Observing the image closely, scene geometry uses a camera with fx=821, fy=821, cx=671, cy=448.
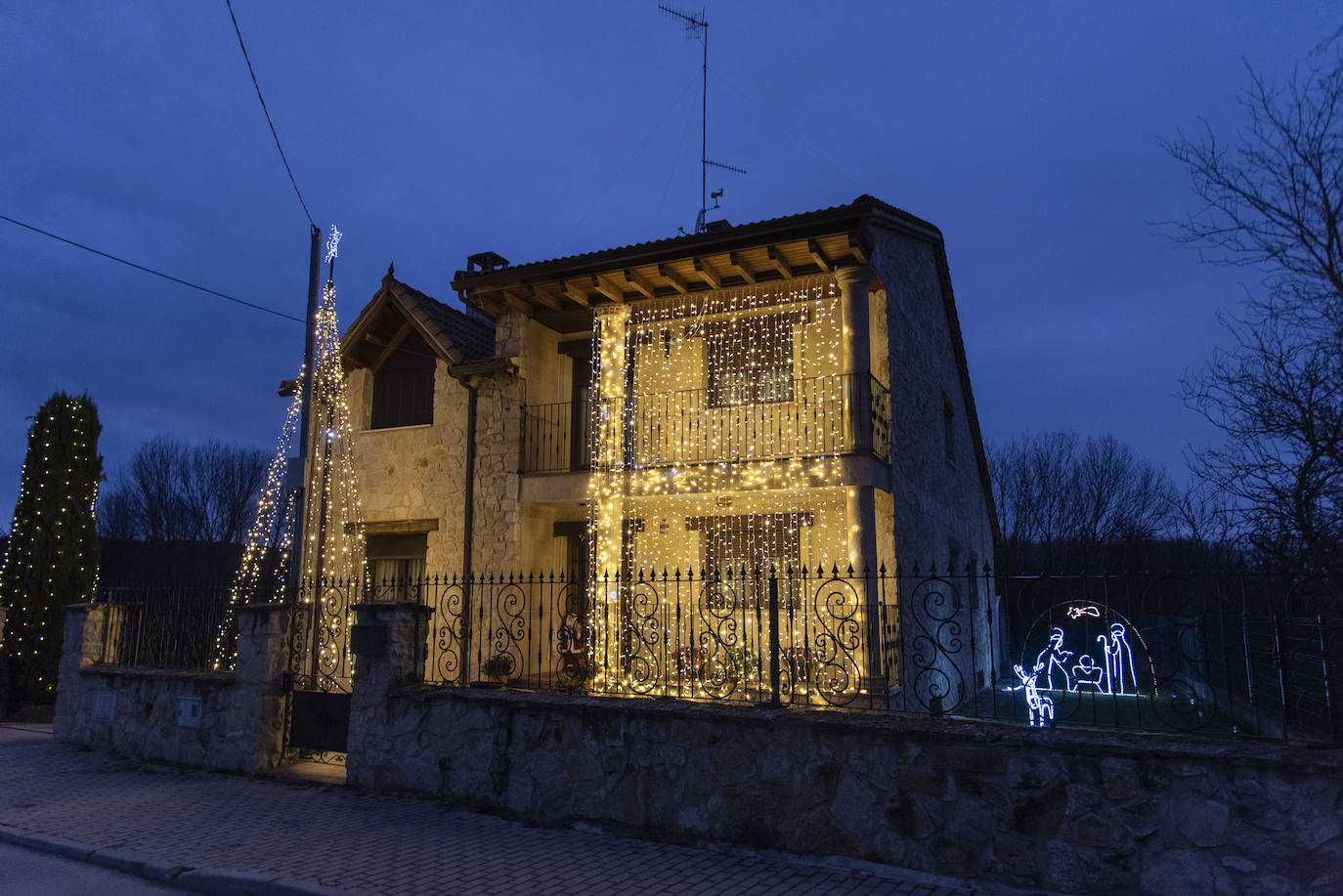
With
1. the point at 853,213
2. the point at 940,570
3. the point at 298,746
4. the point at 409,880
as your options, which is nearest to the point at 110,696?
the point at 298,746

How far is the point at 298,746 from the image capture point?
7.86m

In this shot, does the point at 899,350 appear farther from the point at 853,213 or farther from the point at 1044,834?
the point at 1044,834

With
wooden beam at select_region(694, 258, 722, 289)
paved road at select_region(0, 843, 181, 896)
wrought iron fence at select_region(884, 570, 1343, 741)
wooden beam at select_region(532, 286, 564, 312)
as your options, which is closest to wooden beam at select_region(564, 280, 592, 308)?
wooden beam at select_region(532, 286, 564, 312)

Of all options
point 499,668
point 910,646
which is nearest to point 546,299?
point 499,668

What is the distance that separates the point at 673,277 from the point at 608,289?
1.01 metres

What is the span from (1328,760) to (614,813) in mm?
4166

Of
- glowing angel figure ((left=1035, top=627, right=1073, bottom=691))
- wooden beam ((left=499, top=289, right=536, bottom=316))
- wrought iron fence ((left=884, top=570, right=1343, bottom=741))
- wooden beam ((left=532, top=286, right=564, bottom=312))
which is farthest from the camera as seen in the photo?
wooden beam ((left=499, top=289, right=536, bottom=316))

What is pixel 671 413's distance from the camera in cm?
1230

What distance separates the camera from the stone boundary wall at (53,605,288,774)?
25.5ft

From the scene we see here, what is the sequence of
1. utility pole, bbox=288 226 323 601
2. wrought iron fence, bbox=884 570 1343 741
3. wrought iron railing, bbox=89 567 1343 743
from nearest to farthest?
wrought iron fence, bbox=884 570 1343 741
wrought iron railing, bbox=89 567 1343 743
utility pole, bbox=288 226 323 601

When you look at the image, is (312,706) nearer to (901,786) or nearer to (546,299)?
(901,786)

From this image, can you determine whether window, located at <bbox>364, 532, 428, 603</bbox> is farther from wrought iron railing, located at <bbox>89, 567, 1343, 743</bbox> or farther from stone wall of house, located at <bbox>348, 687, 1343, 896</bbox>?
stone wall of house, located at <bbox>348, 687, 1343, 896</bbox>

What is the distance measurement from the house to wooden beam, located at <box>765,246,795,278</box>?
38 mm

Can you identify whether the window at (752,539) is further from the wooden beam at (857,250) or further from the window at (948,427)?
the window at (948,427)
